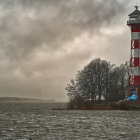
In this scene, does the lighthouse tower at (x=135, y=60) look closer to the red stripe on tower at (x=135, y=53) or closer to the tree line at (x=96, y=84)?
the red stripe on tower at (x=135, y=53)

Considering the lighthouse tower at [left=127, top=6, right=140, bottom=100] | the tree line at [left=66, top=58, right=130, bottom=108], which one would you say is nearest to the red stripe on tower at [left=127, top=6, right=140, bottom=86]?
the lighthouse tower at [left=127, top=6, right=140, bottom=100]

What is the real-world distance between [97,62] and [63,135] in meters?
64.9

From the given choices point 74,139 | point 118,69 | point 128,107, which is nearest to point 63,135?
point 74,139

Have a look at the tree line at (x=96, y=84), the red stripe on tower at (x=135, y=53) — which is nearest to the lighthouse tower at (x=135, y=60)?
the red stripe on tower at (x=135, y=53)

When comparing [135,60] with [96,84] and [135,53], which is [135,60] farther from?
[96,84]

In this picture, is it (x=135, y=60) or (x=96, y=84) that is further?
(x=96, y=84)

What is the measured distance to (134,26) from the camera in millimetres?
81562

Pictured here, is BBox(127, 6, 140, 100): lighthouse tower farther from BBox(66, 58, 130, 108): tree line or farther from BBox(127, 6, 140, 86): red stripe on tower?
BBox(66, 58, 130, 108): tree line

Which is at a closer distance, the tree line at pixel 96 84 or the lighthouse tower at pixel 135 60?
the lighthouse tower at pixel 135 60

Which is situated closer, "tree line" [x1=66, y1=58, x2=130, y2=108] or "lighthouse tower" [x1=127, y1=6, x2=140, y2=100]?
"lighthouse tower" [x1=127, y1=6, x2=140, y2=100]

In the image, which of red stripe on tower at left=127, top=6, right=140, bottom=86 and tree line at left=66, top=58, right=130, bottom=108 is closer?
red stripe on tower at left=127, top=6, right=140, bottom=86

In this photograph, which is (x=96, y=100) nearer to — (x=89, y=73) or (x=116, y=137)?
(x=89, y=73)

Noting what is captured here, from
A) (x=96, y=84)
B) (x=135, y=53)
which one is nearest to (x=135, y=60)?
(x=135, y=53)

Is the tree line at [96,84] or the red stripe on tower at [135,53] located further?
the tree line at [96,84]
